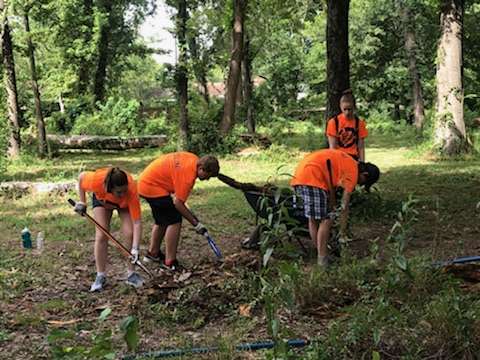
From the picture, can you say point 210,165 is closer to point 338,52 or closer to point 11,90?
point 338,52

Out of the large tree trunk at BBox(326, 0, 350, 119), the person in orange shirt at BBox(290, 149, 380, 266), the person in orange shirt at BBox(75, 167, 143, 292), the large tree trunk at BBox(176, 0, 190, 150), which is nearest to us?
the person in orange shirt at BBox(75, 167, 143, 292)

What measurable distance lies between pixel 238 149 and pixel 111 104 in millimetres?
9923

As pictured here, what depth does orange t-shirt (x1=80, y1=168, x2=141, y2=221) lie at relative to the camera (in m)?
5.16

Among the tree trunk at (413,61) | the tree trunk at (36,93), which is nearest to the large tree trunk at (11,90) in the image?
the tree trunk at (36,93)

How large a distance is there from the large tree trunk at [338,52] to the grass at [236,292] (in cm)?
148

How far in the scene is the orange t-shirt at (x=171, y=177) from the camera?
5.36 metres

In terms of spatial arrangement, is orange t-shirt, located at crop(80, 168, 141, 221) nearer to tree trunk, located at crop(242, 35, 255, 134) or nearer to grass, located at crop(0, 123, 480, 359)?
grass, located at crop(0, 123, 480, 359)

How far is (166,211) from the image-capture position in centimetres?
575

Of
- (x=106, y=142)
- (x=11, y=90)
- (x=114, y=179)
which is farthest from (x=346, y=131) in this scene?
(x=106, y=142)

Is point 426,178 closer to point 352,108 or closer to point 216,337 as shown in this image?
point 352,108

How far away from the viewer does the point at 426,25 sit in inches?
1013

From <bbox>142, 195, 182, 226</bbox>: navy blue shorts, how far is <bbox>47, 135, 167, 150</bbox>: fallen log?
1397 centimetres

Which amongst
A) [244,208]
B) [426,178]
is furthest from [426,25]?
[244,208]

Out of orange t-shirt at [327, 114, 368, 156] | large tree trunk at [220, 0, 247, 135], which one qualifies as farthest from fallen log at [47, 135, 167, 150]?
orange t-shirt at [327, 114, 368, 156]
